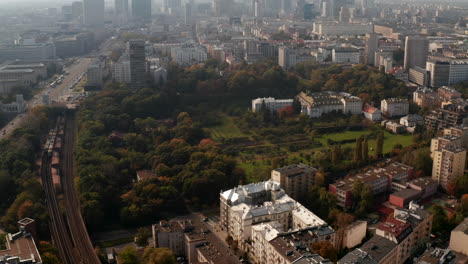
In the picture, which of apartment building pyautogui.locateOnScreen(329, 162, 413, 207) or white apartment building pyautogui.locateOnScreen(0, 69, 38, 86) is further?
white apartment building pyautogui.locateOnScreen(0, 69, 38, 86)

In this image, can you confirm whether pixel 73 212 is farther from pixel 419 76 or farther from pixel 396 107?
pixel 419 76

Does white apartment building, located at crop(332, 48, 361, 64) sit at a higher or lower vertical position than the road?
higher

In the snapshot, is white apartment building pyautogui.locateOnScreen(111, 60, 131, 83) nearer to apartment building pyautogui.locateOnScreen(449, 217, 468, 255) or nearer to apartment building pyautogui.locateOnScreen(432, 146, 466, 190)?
apartment building pyautogui.locateOnScreen(432, 146, 466, 190)

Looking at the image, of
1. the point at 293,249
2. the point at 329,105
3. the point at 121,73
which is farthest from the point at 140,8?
the point at 293,249

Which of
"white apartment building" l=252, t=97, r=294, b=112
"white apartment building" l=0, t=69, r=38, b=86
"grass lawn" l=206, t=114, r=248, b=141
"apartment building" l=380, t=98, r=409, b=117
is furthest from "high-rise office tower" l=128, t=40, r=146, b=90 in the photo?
"apartment building" l=380, t=98, r=409, b=117

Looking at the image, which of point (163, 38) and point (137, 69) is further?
point (163, 38)

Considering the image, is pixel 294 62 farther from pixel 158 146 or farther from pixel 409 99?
pixel 158 146

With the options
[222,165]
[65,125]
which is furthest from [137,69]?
[222,165]
